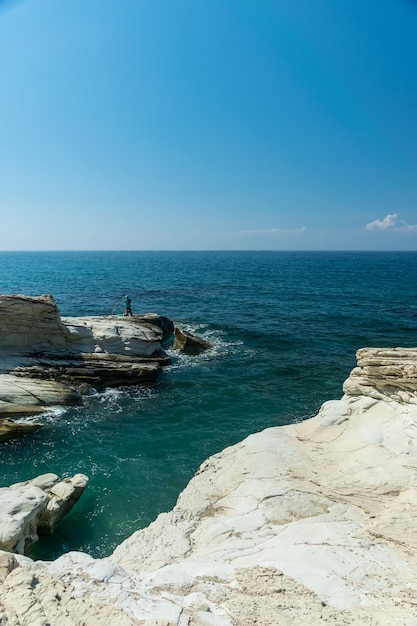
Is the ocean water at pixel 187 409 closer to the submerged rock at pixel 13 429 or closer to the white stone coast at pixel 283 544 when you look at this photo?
the submerged rock at pixel 13 429

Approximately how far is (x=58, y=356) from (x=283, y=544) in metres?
20.4

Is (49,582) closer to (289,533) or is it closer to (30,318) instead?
(289,533)

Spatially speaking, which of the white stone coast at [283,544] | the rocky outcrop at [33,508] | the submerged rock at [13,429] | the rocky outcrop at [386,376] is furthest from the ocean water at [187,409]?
the rocky outcrop at [386,376]

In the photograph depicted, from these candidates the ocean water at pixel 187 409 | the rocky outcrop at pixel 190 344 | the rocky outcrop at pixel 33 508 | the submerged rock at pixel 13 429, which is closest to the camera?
the rocky outcrop at pixel 33 508

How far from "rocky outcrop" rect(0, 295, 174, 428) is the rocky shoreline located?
12.3 m

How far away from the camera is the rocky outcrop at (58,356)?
22281 mm

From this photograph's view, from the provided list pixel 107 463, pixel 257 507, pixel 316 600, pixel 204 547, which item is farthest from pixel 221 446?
pixel 316 600

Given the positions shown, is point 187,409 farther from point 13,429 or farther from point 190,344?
point 190,344

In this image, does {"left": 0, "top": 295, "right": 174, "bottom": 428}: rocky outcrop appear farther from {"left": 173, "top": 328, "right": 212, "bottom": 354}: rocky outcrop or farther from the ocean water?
{"left": 173, "top": 328, "right": 212, "bottom": 354}: rocky outcrop

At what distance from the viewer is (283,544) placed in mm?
9000

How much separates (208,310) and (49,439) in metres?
34.5

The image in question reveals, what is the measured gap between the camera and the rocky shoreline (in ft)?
20.1

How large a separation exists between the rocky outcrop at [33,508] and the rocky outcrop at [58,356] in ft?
26.9

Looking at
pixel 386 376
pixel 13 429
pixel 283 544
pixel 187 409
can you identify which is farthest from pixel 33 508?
pixel 386 376
